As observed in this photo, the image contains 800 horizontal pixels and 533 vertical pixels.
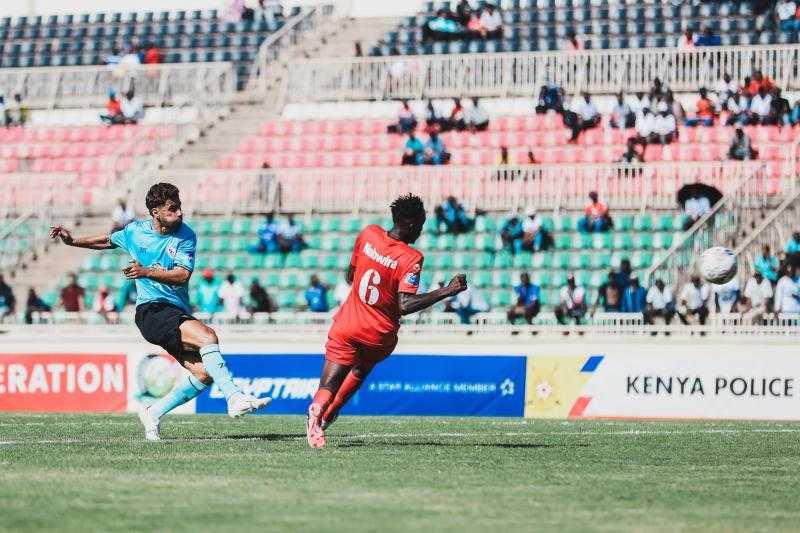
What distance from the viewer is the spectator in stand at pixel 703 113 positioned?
102 feet

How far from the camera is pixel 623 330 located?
23578 mm

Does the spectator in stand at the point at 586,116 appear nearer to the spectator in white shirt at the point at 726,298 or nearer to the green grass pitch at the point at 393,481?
the spectator in white shirt at the point at 726,298

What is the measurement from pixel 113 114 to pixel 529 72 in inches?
348

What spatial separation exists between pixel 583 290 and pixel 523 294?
35.5 inches

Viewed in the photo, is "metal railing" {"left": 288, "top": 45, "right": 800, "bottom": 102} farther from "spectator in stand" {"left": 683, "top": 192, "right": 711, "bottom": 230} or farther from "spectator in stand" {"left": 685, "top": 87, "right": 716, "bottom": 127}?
"spectator in stand" {"left": 683, "top": 192, "right": 711, "bottom": 230}

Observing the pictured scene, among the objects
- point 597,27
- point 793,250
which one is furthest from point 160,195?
point 597,27

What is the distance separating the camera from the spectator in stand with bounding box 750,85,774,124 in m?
30.6

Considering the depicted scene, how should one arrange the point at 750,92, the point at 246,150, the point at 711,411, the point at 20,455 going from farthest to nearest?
the point at 246,150 → the point at 750,92 → the point at 711,411 → the point at 20,455

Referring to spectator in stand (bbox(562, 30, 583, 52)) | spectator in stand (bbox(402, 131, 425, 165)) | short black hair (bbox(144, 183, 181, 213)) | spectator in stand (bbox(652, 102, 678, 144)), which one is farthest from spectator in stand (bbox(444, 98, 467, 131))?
short black hair (bbox(144, 183, 181, 213))

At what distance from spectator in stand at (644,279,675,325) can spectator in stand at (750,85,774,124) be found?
6.81m

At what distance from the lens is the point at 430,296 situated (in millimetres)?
12289

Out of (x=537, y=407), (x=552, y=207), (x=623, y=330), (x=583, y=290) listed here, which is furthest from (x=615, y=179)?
(x=537, y=407)

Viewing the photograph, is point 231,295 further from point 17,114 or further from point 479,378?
point 17,114

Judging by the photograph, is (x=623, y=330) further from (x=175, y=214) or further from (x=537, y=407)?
(x=175, y=214)
